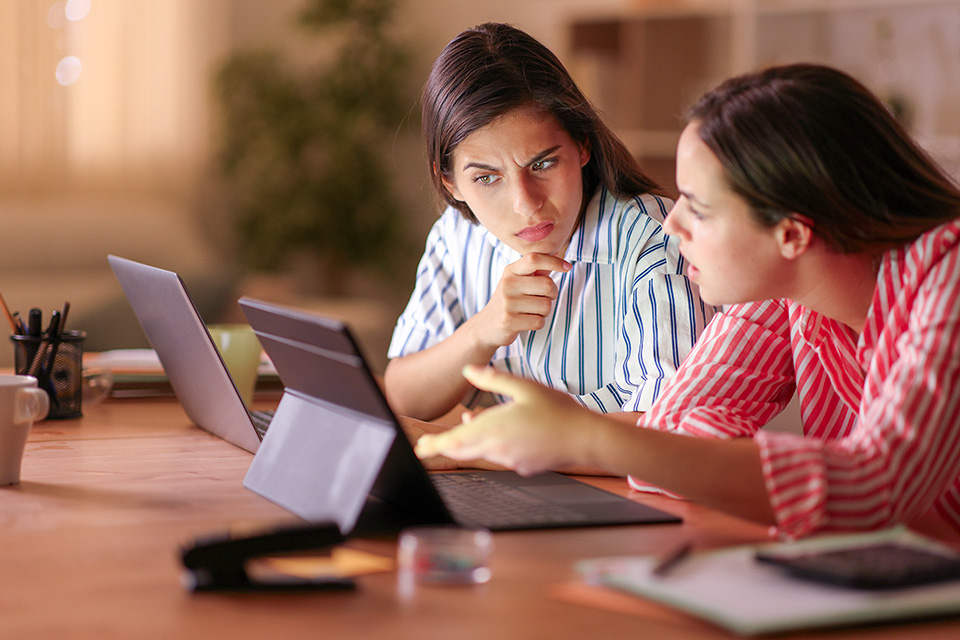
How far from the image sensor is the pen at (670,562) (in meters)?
0.72

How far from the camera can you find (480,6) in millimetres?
4383

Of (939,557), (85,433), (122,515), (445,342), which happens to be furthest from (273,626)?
(445,342)

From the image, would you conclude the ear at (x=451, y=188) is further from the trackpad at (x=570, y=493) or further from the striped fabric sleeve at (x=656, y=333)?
the trackpad at (x=570, y=493)

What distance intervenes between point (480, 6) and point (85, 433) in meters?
3.39

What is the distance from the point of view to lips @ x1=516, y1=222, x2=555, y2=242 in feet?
4.75

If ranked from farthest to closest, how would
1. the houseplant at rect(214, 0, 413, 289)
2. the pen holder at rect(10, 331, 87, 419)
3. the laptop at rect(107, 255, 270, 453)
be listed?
the houseplant at rect(214, 0, 413, 289) → the pen holder at rect(10, 331, 87, 419) → the laptop at rect(107, 255, 270, 453)

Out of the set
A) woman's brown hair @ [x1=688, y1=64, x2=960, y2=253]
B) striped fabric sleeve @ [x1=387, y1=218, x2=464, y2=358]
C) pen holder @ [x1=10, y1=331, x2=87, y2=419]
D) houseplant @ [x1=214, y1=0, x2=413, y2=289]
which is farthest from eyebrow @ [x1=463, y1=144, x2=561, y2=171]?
houseplant @ [x1=214, y1=0, x2=413, y2=289]

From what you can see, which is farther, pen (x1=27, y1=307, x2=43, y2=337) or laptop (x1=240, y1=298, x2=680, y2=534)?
pen (x1=27, y1=307, x2=43, y2=337)

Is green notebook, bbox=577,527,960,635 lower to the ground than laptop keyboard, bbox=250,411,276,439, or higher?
higher

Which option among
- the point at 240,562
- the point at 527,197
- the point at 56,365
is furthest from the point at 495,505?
the point at 56,365

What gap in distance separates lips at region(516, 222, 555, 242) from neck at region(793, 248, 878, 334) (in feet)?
1.59

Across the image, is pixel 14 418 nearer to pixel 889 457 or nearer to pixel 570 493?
pixel 570 493

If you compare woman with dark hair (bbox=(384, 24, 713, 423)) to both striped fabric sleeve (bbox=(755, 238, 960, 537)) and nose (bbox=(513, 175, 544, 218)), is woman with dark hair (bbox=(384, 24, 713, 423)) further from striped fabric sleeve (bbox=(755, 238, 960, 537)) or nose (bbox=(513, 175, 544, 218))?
striped fabric sleeve (bbox=(755, 238, 960, 537))

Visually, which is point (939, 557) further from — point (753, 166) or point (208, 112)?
point (208, 112)
